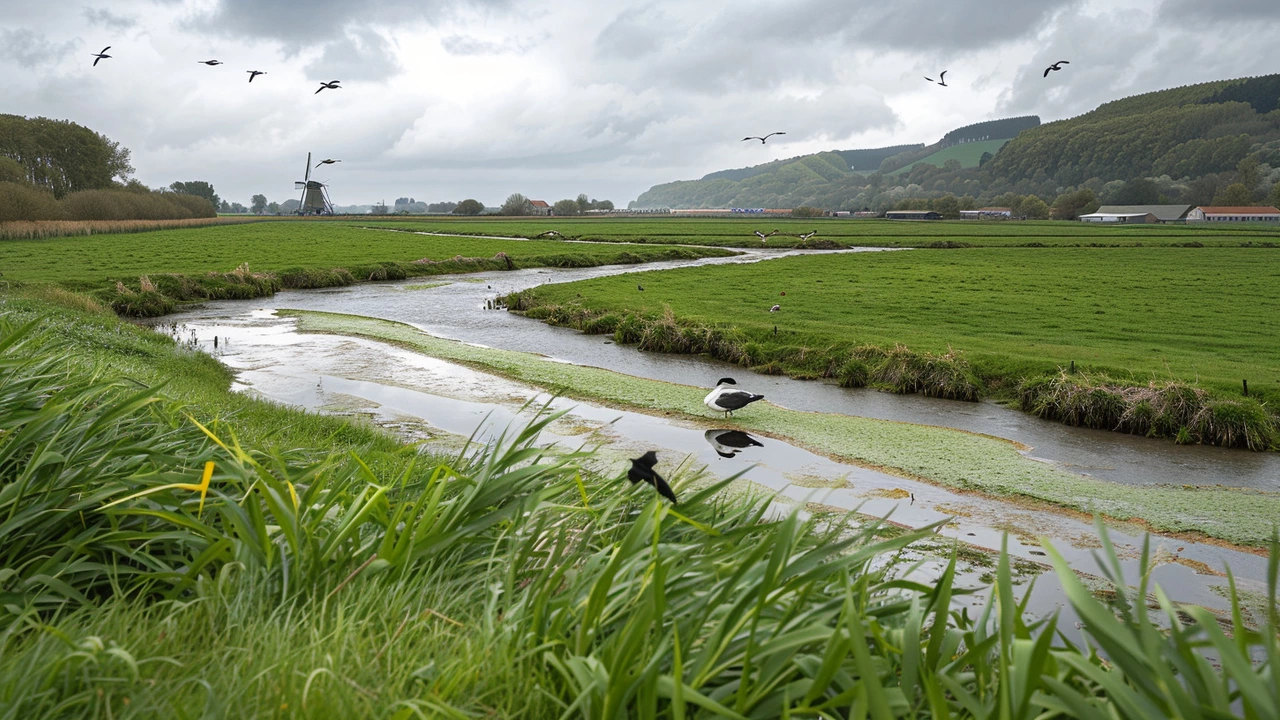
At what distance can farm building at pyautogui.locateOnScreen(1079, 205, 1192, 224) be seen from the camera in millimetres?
147250

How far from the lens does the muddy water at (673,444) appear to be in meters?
8.11

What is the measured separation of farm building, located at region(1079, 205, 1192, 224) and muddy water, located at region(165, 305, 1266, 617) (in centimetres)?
15903

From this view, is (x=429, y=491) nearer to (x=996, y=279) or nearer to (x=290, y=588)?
(x=290, y=588)

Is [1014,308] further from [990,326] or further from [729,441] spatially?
[729,441]

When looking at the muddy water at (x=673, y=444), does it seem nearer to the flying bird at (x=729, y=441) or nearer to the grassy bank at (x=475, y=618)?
the flying bird at (x=729, y=441)

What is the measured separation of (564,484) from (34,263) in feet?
148

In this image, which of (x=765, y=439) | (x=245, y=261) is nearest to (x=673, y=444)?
(x=765, y=439)

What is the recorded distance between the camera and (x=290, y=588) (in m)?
3.61

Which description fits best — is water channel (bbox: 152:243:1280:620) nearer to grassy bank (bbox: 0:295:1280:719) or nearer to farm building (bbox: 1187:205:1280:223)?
grassy bank (bbox: 0:295:1280:719)

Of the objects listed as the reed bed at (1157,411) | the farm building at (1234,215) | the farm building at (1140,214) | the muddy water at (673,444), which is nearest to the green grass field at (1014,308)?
the reed bed at (1157,411)

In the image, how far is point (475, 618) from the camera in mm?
3535

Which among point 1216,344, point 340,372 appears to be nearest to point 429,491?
point 340,372

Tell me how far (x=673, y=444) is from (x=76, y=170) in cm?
12024

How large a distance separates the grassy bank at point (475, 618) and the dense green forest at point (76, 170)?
85.5 metres
